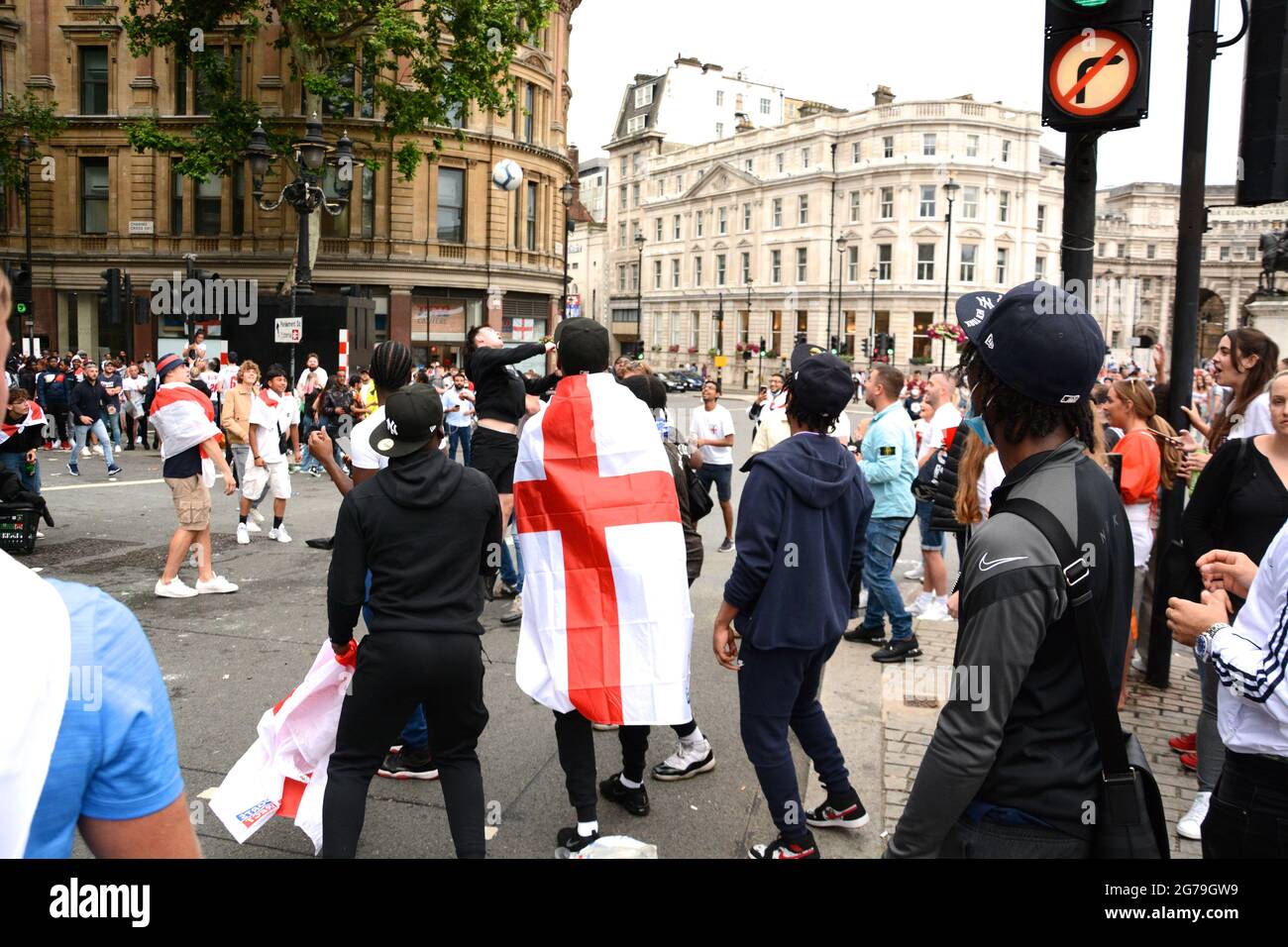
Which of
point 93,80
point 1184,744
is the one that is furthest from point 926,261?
point 1184,744

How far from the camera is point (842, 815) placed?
4441mm

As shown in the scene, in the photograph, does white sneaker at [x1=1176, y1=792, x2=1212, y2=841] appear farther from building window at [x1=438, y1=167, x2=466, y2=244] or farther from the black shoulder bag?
building window at [x1=438, y1=167, x2=466, y2=244]

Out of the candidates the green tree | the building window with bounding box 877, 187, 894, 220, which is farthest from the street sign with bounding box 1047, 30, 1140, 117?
the building window with bounding box 877, 187, 894, 220

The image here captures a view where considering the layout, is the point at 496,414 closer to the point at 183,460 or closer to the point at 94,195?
the point at 183,460

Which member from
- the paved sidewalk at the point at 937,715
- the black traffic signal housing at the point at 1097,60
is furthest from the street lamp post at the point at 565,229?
the black traffic signal housing at the point at 1097,60

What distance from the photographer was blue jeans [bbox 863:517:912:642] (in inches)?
275

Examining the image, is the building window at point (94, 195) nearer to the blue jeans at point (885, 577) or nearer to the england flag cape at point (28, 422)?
the england flag cape at point (28, 422)

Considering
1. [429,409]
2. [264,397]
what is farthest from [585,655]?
[264,397]

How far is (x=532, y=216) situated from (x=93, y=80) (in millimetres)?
17762

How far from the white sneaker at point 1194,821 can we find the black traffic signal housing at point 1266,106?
300cm

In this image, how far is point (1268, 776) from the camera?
2338 mm

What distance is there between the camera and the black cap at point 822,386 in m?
4.16

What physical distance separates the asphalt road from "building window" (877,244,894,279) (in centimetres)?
6452
